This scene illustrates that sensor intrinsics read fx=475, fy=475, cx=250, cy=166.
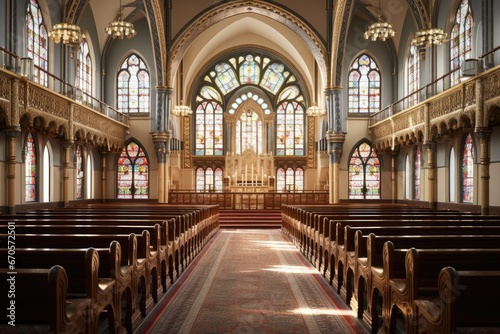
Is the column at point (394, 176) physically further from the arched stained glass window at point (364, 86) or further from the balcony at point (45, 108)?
the balcony at point (45, 108)

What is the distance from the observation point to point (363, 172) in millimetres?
33125

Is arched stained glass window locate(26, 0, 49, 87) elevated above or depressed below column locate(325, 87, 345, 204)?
above

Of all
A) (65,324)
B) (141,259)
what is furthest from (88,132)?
(65,324)

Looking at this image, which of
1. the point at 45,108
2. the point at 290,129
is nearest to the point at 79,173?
the point at 45,108

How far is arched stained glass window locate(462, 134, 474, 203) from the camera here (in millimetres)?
21062

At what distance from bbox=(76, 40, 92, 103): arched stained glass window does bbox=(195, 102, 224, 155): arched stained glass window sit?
11411 mm

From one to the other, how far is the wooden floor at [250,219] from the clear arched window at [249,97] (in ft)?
44.1

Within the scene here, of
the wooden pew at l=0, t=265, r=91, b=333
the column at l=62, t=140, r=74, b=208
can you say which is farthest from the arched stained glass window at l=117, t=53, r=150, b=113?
the wooden pew at l=0, t=265, r=91, b=333

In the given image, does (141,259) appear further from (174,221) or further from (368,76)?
(368,76)

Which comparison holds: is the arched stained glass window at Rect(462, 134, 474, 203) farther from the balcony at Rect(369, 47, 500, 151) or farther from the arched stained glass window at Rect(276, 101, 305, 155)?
the arched stained glass window at Rect(276, 101, 305, 155)

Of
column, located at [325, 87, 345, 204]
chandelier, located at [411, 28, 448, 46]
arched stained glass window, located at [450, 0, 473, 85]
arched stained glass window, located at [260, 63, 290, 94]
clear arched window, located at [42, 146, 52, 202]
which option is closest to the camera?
chandelier, located at [411, 28, 448, 46]

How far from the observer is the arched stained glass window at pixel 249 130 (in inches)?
1553

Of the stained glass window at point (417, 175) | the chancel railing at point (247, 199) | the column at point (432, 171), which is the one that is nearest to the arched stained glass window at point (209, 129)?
the chancel railing at point (247, 199)

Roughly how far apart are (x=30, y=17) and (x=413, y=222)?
19.5m
